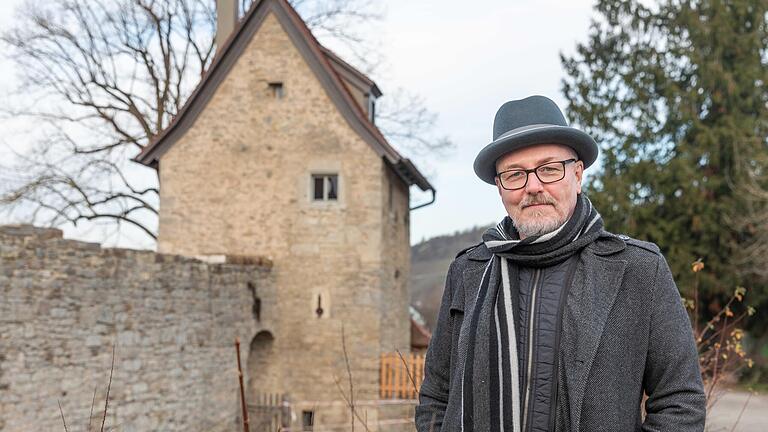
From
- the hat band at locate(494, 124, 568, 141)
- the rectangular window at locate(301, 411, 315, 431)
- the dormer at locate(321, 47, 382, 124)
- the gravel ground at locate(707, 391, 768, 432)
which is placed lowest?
the rectangular window at locate(301, 411, 315, 431)

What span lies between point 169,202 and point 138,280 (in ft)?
17.8

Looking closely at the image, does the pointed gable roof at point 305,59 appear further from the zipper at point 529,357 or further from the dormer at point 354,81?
the zipper at point 529,357

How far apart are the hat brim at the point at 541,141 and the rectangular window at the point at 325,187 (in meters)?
12.7

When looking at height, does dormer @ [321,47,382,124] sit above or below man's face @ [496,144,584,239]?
above

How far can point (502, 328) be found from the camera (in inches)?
92.0

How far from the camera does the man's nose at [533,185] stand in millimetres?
2395

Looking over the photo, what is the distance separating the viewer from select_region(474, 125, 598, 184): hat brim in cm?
241

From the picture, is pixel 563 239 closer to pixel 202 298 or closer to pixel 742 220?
pixel 202 298

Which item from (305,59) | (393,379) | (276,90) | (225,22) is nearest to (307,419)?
(393,379)

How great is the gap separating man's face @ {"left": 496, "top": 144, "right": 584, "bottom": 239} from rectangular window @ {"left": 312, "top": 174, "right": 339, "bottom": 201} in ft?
41.7

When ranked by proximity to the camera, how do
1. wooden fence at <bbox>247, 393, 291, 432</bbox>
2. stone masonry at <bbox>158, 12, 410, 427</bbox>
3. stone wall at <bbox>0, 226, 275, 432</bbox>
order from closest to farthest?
stone wall at <bbox>0, 226, 275, 432</bbox> → wooden fence at <bbox>247, 393, 291, 432</bbox> → stone masonry at <bbox>158, 12, 410, 427</bbox>

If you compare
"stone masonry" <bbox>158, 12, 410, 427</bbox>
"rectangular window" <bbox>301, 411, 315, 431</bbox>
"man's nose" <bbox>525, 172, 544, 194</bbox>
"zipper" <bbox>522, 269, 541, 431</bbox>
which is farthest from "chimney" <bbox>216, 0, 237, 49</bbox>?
"zipper" <bbox>522, 269, 541, 431</bbox>

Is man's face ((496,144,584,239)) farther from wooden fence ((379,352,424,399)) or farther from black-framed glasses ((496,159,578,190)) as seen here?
wooden fence ((379,352,424,399))

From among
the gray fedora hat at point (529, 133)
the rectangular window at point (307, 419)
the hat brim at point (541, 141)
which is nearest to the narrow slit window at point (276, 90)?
the rectangular window at point (307, 419)
